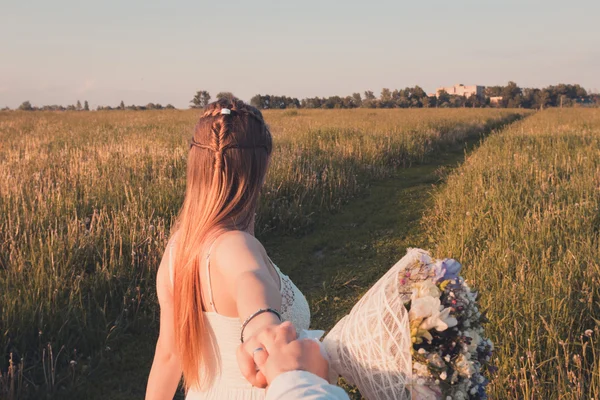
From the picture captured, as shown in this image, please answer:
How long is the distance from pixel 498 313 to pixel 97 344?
2.94 metres

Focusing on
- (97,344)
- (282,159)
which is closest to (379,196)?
(282,159)

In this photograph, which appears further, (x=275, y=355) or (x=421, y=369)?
(x=421, y=369)

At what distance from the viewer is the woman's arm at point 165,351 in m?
1.94

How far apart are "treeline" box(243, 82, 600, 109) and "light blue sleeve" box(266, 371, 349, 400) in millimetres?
55888

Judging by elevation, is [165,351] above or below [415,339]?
below

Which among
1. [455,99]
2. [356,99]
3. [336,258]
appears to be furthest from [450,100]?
[336,258]

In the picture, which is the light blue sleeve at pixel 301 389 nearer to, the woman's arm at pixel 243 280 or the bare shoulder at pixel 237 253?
the woman's arm at pixel 243 280

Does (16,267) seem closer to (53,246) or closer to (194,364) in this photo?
(53,246)

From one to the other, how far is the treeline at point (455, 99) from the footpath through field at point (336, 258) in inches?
1913

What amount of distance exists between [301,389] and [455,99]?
8156cm

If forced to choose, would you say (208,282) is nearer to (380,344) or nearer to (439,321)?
(380,344)

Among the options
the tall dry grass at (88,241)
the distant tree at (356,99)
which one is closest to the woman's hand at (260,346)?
the tall dry grass at (88,241)

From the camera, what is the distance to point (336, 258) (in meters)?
6.32

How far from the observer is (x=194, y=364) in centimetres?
186
